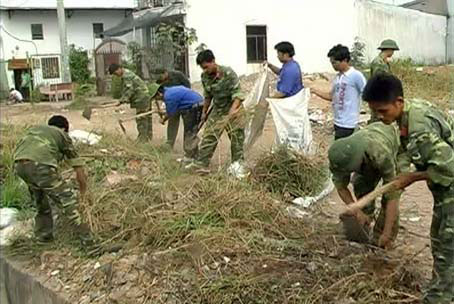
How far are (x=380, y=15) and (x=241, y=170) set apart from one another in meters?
19.4

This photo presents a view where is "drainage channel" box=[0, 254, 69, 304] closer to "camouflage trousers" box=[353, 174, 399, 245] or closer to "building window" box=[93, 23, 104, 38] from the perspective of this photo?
"camouflage trousers" box=[353, 174, 399, 245]

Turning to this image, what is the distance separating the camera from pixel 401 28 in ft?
78.2

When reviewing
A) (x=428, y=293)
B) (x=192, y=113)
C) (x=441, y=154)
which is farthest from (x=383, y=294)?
(x=192, y=113)

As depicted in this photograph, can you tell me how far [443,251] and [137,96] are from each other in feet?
21.2

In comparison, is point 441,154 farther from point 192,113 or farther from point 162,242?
point 192,113

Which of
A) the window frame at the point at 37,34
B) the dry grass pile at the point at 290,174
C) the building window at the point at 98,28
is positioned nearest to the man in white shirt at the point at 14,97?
the window frame at the point at 37,34

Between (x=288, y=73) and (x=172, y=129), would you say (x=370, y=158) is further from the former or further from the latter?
(x=172, y=129)

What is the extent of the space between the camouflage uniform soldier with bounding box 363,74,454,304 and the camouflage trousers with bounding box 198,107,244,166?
353 cm

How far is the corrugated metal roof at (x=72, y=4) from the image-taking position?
26406 mm

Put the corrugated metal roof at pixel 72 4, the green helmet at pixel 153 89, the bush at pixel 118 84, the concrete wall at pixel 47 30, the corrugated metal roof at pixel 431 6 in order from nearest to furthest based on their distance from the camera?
the green helmet at pixel 153 89 < the bush at pixel 118 84 < the corrugated metal roof at pixel 431 6 < the concrete wall at pixel 47 30 < the corrugated metal roof at pixel 72 4

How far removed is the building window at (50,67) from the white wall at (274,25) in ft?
23.7

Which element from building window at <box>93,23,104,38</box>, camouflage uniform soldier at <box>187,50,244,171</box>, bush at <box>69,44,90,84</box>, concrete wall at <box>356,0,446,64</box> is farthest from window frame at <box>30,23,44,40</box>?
camouflage uniform soldier at <box>187,50,244,171</box>

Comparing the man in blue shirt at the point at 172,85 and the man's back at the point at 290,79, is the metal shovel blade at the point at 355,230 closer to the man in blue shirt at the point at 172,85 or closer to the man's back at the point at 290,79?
the man's back at the point at 290,79

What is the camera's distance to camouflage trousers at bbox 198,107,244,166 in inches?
275
